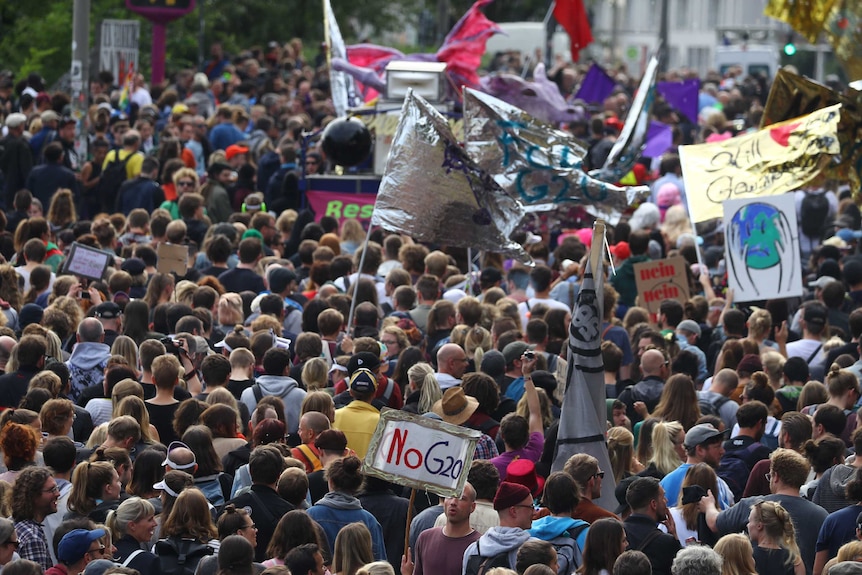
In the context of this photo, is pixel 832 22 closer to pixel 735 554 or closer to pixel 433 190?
pixel 433 190

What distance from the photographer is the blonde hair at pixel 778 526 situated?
277 inches

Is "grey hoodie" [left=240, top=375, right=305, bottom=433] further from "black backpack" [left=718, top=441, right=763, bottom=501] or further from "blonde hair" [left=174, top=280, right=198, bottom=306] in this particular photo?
"black backpack" [left=718, top=441, right=763, bottom=501]

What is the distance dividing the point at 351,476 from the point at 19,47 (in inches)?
920

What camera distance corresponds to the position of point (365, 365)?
30.6 ft

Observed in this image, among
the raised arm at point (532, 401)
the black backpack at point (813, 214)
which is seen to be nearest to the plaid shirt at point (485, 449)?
the raised arm at point (532, 401)

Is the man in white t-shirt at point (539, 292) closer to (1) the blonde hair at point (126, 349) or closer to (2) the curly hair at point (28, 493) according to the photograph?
(1) the blonde hair at point (126, 349)

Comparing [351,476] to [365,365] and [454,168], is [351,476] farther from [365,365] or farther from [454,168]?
[454,168]

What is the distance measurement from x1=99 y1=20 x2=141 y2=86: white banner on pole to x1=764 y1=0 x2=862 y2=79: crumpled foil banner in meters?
12.8

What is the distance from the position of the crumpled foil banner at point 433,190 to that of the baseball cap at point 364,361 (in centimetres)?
226

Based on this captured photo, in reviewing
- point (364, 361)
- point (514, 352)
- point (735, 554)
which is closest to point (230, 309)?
point (364, 361)

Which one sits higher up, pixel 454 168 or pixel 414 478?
pixel 454 168

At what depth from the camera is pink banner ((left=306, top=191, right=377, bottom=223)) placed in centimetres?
1672

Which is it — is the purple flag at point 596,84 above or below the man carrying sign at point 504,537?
above

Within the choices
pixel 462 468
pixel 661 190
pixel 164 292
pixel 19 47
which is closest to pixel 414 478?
pixel 462 468
